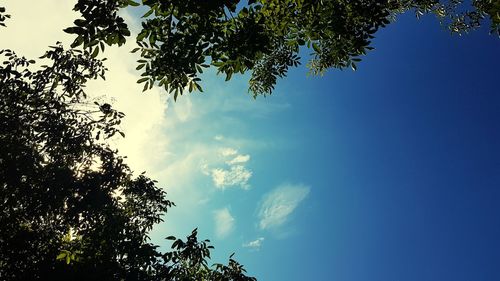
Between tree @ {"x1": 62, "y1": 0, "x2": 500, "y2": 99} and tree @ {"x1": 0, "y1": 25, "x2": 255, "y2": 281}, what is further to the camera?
tree @ {"x1": 0, "y1": 25, "x2": 255, "y2": 281}

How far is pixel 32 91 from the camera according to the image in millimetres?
12156

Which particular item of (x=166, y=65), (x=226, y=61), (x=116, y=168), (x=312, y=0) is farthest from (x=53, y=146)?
(x=312, y=0)

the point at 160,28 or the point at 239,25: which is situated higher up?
the point at 239,25

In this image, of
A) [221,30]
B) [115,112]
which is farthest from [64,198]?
[221,30]

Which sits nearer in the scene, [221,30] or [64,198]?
[221,30]

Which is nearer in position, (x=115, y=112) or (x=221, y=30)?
(x=221, y=30)

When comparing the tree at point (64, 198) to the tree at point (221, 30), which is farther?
the tree at point (64, 198)

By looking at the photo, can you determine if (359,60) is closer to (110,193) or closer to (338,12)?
(338,12)

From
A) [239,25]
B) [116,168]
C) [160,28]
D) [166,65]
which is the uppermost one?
[116,168]

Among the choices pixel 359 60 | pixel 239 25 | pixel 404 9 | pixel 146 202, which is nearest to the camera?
pixel 239 25

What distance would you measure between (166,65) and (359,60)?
5110mm

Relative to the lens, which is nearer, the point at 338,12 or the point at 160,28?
the point at 160,28

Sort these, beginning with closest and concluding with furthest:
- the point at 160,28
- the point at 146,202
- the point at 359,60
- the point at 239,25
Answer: the point at 160,28, the point at 239,25, the point at 359,60, the point at 146,202

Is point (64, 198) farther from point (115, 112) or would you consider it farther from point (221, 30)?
point (221, 30)
